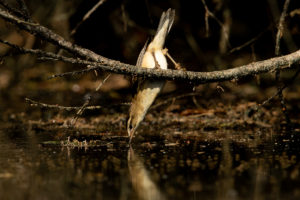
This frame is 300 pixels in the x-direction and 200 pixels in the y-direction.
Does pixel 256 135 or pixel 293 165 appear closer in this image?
pixel 293 165

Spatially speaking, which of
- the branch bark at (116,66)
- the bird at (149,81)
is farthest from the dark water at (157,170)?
the branch bark at (116,66)

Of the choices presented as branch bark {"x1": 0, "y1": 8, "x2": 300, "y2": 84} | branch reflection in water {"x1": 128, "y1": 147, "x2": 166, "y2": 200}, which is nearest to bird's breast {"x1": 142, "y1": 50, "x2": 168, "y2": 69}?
branch bark {"x1": 0, "y1": 8, "x2": 300, "y2": 84}

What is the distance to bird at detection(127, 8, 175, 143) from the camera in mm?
4148

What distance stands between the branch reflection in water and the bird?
0.76 metres

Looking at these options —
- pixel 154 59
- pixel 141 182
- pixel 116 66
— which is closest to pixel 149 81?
pixel 154 59

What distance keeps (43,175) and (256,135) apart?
2138 millimetres

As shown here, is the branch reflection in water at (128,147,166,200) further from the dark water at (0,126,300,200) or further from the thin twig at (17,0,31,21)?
the thin twig at (17,0,31,21)

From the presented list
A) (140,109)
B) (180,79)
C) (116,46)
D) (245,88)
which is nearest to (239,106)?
(245,88)

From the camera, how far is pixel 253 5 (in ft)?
30.9

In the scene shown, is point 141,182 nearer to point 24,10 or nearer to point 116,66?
point 116,66

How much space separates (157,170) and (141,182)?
0.98ft

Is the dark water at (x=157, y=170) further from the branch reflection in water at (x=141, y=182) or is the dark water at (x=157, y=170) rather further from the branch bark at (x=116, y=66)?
the branch bark at (x=116, y=66)

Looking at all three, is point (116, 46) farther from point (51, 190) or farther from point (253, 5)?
point (51, 190)

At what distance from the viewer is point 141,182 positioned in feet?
9.27
